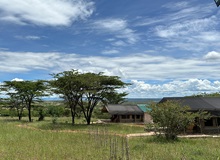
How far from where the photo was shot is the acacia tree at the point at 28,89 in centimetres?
4806

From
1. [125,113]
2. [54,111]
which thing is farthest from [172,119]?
[54,111]

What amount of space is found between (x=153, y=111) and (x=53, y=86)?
21.8 meters

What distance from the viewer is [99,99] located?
4081 centimetres

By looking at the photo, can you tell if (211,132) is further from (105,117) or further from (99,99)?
(105,117)

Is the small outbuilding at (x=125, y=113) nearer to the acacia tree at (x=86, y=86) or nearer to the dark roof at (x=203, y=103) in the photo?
the acacia tree at (x=86, y=86)

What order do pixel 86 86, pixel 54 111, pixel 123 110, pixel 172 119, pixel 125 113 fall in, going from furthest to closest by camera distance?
pixel 54 111 → pixel 123 110 → pixel 125 113 → pixel 86 86 → pixel 172 119

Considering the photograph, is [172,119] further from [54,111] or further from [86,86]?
[54,111]

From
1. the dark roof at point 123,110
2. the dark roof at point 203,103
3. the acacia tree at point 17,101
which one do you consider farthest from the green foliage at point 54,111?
the dark roof at point 203,103

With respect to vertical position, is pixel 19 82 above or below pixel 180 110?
above

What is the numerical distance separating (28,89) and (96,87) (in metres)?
16.1

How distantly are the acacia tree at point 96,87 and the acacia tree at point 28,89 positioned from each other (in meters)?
12.4

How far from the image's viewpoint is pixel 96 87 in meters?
40.0

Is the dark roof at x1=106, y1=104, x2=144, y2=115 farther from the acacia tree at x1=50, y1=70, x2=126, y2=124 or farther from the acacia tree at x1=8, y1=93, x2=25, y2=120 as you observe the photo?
the acacia tree at x1=8, y1=93, x2=25, y2=120

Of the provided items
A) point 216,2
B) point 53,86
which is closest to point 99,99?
point 53,86
